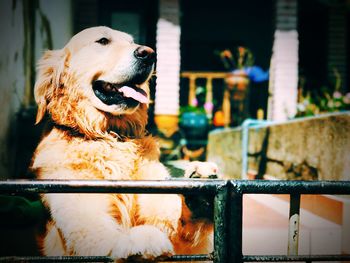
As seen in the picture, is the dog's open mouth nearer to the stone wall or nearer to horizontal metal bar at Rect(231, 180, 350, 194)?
horizontal metal bar at Rect(231, 180, 350, 194)

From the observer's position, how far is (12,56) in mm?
2066

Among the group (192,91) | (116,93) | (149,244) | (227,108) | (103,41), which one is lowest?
(149,244)

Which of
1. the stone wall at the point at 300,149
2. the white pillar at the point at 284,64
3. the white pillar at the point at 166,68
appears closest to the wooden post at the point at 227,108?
the stone wall at the point at 300,149

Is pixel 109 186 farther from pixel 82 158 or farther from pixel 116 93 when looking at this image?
pixel 116 93

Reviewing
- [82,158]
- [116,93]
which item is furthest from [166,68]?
[82,158]

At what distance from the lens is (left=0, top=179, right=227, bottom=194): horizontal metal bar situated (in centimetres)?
116

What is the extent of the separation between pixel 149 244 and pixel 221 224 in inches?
12.1

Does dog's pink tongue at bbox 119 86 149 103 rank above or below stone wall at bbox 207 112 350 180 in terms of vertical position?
above

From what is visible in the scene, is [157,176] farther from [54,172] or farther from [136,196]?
[54,172]

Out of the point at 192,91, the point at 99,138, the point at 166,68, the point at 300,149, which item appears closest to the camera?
the point at 99,138

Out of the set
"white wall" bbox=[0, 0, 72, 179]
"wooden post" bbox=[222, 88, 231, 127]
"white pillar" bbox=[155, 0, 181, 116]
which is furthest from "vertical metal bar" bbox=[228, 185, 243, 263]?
"wooden post" bbox=[222, 88, 231, 127]

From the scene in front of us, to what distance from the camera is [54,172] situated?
1483 millimetres

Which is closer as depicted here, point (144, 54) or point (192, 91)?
point (144, 54)

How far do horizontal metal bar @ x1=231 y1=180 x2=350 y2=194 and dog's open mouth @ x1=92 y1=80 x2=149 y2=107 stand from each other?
2.15 feet
